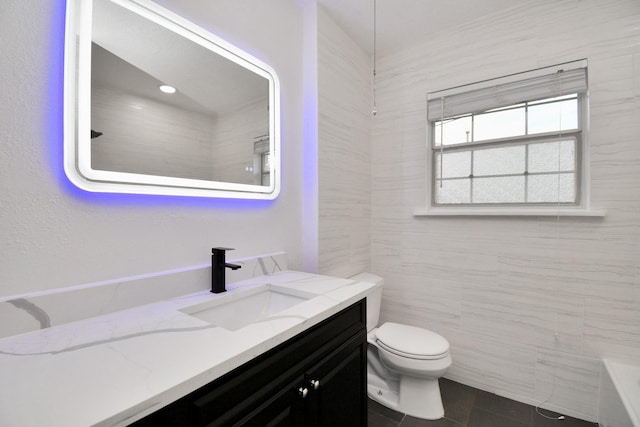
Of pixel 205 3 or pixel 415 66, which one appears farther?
pixel 415 66

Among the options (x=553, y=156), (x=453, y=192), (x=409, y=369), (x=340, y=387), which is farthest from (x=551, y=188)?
(x=340, y=387)

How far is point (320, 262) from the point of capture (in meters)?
1.83

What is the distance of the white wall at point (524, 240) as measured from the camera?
5.26 feet

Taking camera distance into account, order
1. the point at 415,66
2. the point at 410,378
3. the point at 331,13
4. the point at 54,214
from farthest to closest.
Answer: the point at 415,66 < the point at 331,13 < the point at 410,378 < the point at 54,214

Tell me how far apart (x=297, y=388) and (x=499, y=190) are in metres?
1.88

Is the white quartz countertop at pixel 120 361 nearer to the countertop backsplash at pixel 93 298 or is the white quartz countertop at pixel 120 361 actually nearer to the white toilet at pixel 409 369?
the countertop backsplash at pixel 93 298

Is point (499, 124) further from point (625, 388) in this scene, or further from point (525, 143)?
point (625, 388)

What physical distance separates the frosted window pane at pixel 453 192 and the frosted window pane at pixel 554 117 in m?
0.53

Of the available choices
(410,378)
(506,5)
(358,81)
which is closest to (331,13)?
(358,81)

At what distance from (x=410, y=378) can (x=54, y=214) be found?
6.47 ft

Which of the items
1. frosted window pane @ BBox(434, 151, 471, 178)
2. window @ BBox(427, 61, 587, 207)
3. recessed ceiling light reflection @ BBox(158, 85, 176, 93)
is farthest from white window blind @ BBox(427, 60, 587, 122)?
recessed ceiling light reflection @ BBox(158, 85, 176, 93)

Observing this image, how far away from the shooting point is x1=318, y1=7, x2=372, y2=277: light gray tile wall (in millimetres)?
1860

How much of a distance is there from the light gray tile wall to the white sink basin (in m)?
Answer: 0.54

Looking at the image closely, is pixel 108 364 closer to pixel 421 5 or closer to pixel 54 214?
pixel 54 214
